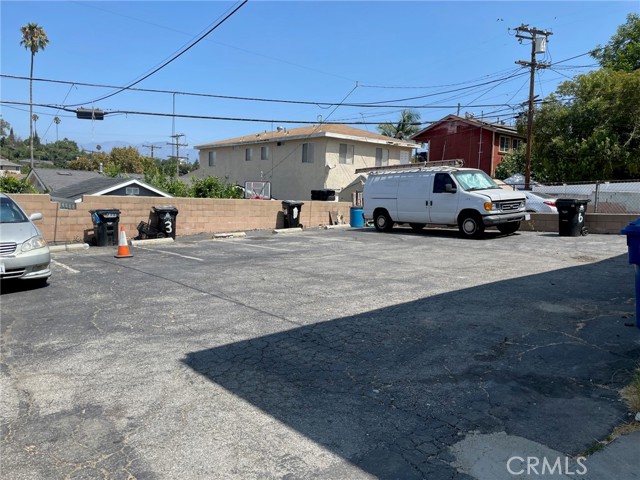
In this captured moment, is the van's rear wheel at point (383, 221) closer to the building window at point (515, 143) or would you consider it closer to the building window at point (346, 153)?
the building window at point (346, 153)

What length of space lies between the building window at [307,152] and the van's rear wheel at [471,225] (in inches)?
726

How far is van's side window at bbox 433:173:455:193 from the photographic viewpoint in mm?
15336

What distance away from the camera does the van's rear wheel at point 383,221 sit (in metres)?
17.7

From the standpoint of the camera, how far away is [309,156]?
32.2 meters

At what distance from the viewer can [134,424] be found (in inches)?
141

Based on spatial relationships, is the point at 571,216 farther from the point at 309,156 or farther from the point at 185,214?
the point at 309,156

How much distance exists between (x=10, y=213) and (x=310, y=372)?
712 centimetres

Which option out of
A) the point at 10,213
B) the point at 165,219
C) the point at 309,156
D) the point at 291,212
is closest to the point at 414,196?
the point at 291,212

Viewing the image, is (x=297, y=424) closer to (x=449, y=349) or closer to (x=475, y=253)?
(x=449, y=349)

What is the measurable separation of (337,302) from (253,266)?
3766 millimetres

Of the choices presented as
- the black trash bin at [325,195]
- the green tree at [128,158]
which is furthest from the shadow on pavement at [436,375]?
the green tree at [128,158]

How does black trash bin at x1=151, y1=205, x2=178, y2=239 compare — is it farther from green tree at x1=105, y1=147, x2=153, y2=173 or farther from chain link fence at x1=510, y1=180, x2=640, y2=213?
green tree at x1=105, y1=147, x2=153, y2=173

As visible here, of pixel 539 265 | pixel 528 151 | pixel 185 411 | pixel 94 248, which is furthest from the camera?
pixel 528 151

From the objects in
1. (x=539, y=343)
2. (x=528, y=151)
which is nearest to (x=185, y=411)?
(x=539, y=343)
